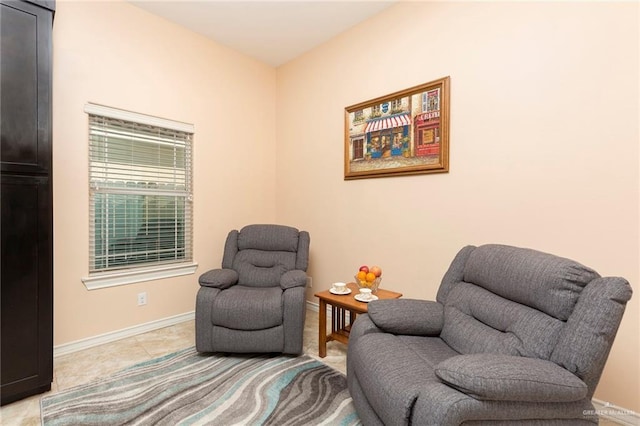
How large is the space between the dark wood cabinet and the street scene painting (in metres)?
2.25

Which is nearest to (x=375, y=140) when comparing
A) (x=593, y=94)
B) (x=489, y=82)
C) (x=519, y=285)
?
(x=489, y=82)

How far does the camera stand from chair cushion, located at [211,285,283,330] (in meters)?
2.18

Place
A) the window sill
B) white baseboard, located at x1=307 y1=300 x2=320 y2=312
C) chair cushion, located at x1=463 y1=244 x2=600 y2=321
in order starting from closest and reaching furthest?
chair cushion, located at x1=463 y1=244 x2=600 y2=321, the window sill, white baseboard, located at x1=307 y1=300 x2=320 y2=312

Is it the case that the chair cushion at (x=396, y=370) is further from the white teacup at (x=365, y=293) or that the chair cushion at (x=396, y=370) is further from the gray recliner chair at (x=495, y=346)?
the white teacup at (x=365, y=293)

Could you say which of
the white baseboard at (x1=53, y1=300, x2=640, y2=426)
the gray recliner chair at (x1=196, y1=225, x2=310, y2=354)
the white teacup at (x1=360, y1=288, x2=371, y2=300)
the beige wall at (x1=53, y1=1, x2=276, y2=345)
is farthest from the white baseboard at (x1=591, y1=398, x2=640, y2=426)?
the beige wall at (x1=53, y1=1, x2=276, y2=345)

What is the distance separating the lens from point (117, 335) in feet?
8.44

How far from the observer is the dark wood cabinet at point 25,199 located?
1.67m

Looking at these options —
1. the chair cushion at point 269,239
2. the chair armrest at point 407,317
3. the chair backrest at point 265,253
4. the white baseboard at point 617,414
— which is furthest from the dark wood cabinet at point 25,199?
the white baseboard at point 617,414

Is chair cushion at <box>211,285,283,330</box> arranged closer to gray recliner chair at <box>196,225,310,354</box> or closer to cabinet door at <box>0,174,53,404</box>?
gray recliner chair at <box>196,225,310,354</box>

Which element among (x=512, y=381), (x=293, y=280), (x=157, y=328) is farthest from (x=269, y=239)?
(x=512, y=381)

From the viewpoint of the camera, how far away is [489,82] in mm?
2072

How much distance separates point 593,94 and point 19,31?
10.8 feet

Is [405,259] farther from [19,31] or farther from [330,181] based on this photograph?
[19,31]

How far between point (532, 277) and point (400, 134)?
1.52 metres
